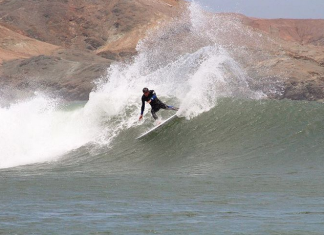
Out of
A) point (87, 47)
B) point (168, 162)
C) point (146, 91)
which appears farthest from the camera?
point (87, 47)

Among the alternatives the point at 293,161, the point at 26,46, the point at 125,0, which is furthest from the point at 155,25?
the point at 293,161

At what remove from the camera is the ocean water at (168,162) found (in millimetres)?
8680

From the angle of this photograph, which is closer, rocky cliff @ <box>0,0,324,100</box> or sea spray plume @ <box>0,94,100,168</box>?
sea spray plume @ <box>0,94,100,168</box>

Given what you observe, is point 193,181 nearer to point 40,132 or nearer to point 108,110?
point 108,110

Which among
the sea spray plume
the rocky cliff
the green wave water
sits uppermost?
the rocky cliff

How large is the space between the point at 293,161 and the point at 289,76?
3217 cm

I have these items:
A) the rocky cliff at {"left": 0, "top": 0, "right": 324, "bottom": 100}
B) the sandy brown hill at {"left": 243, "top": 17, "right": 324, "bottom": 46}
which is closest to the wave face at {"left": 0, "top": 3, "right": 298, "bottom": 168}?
the rocky cliff at {"left": 0, "top": 0, "right": 324, "bottom": 100}

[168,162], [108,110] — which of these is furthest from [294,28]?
[168,162]

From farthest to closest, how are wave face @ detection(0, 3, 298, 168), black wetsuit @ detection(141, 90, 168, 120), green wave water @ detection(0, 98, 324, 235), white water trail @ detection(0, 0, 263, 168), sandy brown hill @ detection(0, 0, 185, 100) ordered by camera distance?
1. sandy brown hill @ detection(0, 0, 185, 100)
2. white water trail @ detection(0, 0, 263, 168)
3. wave face @ detection(0, 3, 298, 168)
4. black wetsuit @ detection(141, 90, 168, 120)
5. green wave water @ detection(0, 98, 324, 235)

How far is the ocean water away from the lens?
868 centimetres

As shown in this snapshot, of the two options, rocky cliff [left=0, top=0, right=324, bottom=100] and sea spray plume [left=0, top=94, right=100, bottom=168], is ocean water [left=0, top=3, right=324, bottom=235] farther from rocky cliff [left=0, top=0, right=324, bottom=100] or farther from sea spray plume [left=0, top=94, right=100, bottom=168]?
rocky cliff [left=0, top=0, right=324, bottom=100]

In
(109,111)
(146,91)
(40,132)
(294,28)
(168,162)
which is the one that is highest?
(294,28)

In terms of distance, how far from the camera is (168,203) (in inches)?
386

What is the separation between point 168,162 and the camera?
47.4 feet
